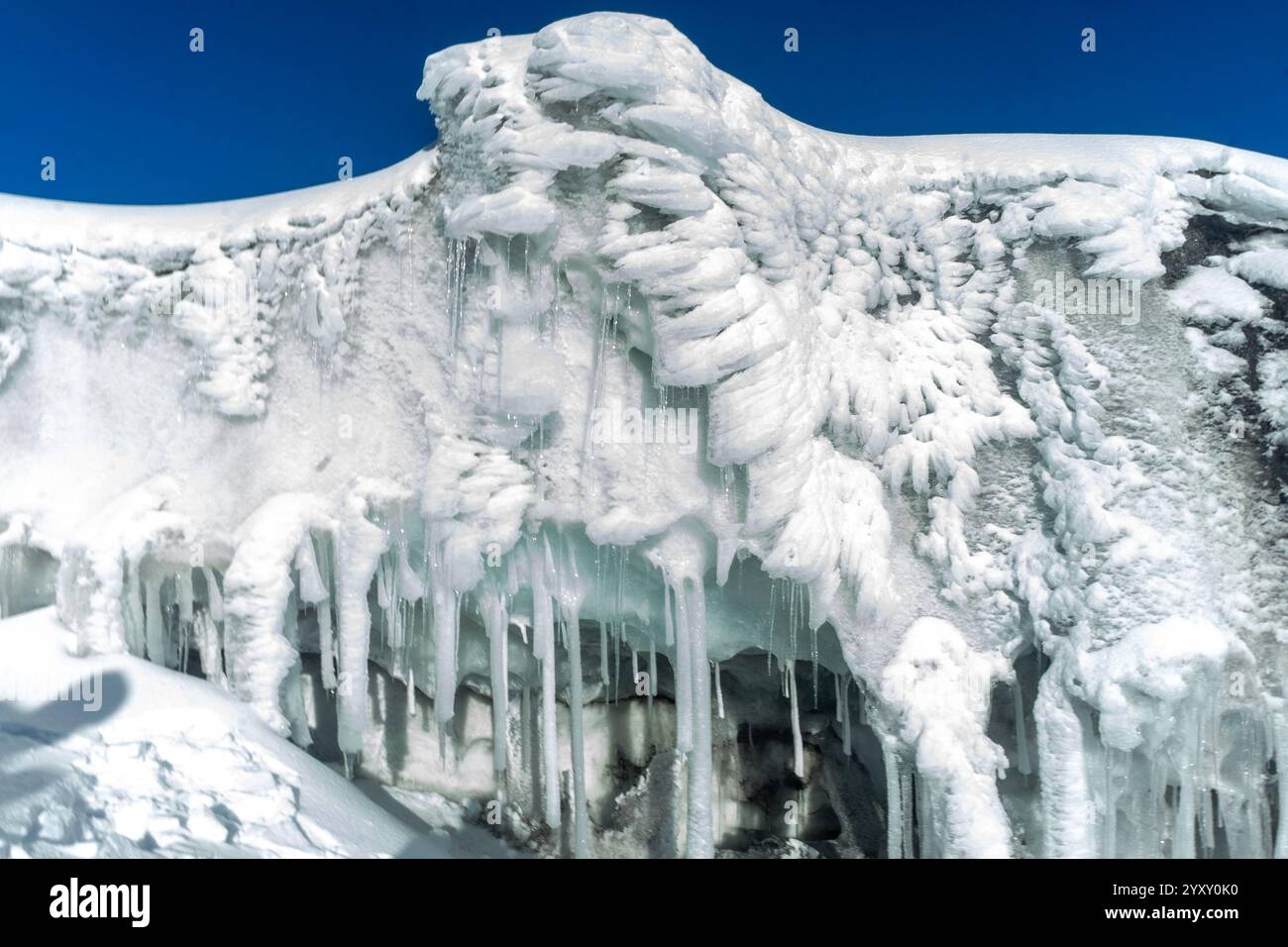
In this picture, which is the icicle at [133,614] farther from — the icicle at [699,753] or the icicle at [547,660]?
the icicle at [699,753]

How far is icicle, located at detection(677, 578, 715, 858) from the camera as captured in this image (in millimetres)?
5371

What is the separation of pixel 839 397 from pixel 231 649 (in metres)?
4.00

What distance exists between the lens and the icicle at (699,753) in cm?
537

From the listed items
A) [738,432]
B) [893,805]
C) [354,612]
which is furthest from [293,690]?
[893,805]

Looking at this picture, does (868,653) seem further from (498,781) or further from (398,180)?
(398,180)

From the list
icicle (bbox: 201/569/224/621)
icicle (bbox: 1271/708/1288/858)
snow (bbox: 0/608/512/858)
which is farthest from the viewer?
icicle (bbox: 201/569/224/621)

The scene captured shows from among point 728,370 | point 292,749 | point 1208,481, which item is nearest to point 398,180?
point 728,370

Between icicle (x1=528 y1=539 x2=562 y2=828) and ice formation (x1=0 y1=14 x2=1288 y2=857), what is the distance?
3cm

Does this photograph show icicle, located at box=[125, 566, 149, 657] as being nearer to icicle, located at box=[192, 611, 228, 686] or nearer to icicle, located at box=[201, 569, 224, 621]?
icicle, located at box=[201, 569, 224, 621]

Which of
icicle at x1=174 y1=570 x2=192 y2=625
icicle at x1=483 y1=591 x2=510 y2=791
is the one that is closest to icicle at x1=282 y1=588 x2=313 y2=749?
icicle at x1=174 y1=570 x2=192 y2=625

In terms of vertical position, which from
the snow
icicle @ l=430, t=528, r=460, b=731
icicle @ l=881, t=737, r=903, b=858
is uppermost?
icicle @ l=430, t=528, r=460, b=731

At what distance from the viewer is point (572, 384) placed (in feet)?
18.4

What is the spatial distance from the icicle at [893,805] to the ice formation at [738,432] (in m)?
0.02

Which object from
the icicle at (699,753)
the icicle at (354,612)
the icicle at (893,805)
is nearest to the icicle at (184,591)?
the icicle at (354,612)
